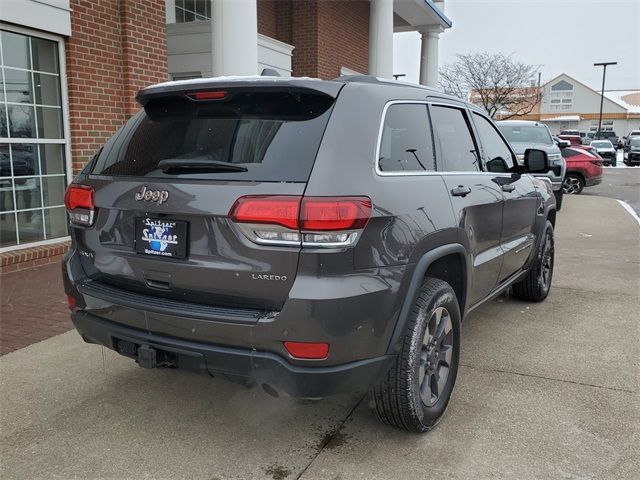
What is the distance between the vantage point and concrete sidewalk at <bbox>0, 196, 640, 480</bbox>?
283 centimetres

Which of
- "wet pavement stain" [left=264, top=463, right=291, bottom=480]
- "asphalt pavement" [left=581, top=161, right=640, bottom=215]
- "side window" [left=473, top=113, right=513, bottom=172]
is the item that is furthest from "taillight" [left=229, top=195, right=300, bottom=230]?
"asphalt pavement" [left=581, top=161, right=640, bottom=215]

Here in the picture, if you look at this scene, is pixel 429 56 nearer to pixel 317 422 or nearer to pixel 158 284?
pixel 317 422

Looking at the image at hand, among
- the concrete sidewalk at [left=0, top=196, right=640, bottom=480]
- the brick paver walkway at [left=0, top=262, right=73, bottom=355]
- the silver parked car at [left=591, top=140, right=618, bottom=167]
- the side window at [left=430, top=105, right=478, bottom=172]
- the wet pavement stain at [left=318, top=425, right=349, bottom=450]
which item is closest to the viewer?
the concrete sidewalk at [left=0, top=196, right=640, bottom=480]

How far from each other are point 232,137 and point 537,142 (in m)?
11.1

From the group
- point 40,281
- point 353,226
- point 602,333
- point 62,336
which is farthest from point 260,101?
point 40,281

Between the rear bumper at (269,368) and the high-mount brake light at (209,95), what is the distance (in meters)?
1.17

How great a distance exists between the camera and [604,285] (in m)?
6.35

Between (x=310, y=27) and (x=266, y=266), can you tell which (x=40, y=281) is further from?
(x=310, y=27)

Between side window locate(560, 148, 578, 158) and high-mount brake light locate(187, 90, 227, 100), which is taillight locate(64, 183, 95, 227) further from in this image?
side window locate(560, 148, 578, 158)

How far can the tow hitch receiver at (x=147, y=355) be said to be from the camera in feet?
9.02

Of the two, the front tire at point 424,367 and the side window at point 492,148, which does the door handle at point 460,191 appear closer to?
the front tire at point 424,367

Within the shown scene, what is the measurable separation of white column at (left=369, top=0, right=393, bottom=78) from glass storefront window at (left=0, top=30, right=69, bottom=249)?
7.14m

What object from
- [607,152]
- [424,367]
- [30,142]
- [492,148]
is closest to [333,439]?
[424,367]

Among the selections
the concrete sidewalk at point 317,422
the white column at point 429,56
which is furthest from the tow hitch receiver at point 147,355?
the white column at point 429,56
